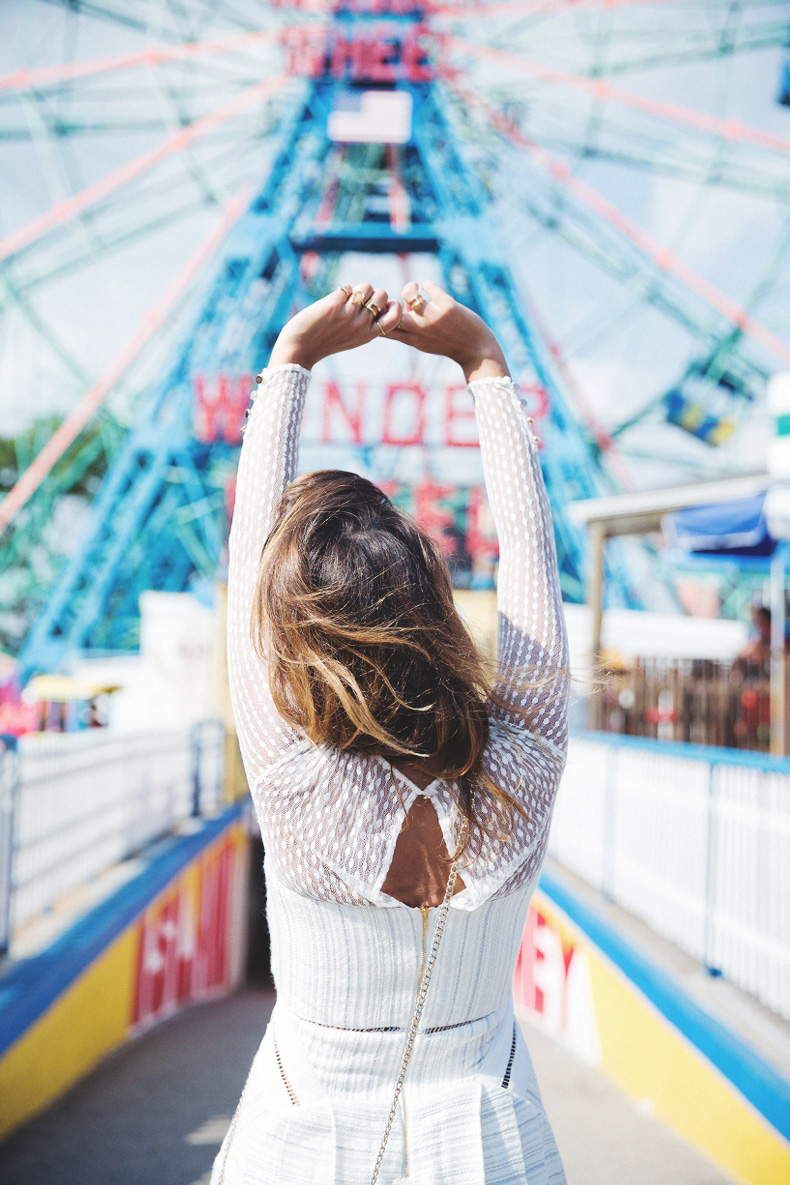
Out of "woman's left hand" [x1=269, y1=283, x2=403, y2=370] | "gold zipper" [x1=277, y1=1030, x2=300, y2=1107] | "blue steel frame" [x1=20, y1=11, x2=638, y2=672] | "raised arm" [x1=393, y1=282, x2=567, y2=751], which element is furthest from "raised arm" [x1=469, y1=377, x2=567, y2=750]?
"blue steel frame" [x1=20, y1=11, x2=638, y2=672]

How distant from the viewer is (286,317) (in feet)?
44.1

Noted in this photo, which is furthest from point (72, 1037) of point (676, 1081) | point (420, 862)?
point (420, 862)

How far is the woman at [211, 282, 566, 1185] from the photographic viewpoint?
78cm

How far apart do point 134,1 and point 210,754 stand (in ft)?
35.5

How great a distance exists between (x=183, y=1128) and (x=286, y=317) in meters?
11.8

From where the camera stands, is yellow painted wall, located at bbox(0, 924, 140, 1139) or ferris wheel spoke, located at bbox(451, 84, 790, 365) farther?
ferris wheel spoke, located at bbox(451, 84, 790, 365)

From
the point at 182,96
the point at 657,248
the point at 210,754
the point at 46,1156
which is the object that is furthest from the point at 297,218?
the point at 46,1156

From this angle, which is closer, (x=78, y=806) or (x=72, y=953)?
(x=72, y=953)

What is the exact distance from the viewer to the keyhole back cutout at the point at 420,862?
79cm

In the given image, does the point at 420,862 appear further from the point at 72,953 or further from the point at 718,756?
the point at 72,953

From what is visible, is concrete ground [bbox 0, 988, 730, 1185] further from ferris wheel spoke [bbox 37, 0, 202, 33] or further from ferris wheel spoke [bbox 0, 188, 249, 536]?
ferris wheel spoke [bbox 37, 0, 202, 33]

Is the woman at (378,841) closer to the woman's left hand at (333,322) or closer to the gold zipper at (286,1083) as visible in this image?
the gold zipper at (286,1083)

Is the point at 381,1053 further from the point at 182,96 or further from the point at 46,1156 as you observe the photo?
the point at 182,96

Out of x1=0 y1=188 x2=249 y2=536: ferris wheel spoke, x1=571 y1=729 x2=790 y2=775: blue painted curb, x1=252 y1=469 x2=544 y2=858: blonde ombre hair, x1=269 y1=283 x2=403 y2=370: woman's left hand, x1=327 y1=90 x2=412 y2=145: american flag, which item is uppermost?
x1=327 y1=90 x2=412 y2=145: american flag
